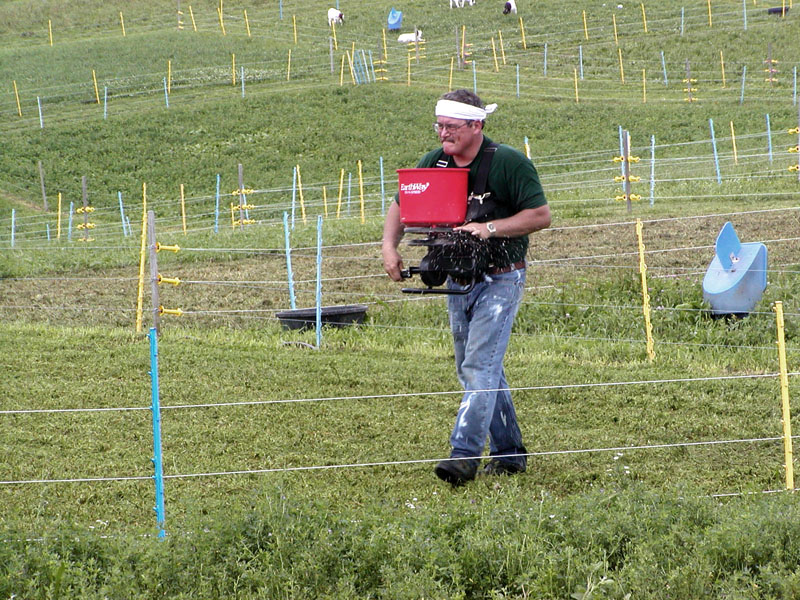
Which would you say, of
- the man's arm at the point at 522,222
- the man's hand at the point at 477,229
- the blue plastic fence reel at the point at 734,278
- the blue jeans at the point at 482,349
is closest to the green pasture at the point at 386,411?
the blue plastic fence reel at the point at 734,278

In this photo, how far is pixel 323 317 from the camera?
1055cm

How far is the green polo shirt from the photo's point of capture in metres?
5.43

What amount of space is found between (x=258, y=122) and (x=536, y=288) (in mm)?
23592

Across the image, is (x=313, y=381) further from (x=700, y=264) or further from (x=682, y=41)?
(x=682, y=41)

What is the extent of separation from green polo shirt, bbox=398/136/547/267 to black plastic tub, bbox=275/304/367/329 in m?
5.05

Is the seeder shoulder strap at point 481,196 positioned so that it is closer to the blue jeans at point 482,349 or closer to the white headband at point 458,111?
the white headband at point 458,111

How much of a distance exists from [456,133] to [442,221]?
52 cm

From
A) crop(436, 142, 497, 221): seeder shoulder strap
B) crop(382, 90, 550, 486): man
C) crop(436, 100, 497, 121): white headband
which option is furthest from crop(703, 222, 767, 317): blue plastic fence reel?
crop(436, 100, 497, 121): white headband

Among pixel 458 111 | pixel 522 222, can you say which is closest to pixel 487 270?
pixel 522 222

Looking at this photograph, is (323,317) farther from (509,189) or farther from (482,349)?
(509,189)

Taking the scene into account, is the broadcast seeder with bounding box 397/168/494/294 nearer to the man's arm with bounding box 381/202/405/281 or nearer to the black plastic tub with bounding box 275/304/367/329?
the man's arm with bounding box 381/202/405/281

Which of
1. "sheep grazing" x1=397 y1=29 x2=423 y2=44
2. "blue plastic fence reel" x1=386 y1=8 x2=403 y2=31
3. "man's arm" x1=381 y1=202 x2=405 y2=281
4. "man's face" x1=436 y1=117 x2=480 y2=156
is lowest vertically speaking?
"man's arm" x1=381 y1=202 x2=405 y2=281

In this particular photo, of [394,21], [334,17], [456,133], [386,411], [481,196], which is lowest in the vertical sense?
[386,411]

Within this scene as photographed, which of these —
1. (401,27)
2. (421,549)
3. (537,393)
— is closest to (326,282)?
(537,393)
